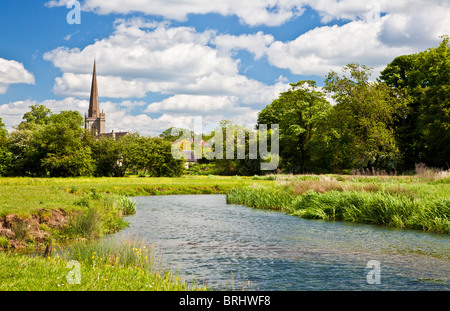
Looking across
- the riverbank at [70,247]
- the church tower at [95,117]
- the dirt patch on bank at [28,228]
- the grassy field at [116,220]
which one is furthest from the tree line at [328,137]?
the church tower at [95,117]

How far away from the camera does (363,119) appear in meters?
50.5

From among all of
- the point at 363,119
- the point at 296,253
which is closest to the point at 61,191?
the point at 296,253

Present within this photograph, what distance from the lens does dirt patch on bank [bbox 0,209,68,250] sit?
14711 millimetres

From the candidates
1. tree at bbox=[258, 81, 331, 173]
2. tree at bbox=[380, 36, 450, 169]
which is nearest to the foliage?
tree at bbox=[258, 81, 331, 173]

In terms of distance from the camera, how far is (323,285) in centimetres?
1053

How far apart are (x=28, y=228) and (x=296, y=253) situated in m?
9.98

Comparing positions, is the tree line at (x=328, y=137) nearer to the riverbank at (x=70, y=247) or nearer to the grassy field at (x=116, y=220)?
the grassy field at (x=116, y=220)

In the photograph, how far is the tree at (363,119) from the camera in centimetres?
5019

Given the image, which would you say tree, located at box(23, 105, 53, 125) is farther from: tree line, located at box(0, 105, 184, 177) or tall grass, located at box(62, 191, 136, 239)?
tall grass, located at box(62, 191, 136, 239)

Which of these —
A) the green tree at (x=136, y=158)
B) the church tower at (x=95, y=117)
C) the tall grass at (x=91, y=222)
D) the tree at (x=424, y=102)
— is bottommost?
the tall grass at (x=91, y=222)

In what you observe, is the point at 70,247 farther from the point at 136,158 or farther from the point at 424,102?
the point at 136,158

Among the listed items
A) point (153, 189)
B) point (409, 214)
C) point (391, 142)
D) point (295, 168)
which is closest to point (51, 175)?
point (153, 189)

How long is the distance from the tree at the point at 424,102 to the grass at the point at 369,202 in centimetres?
1903
